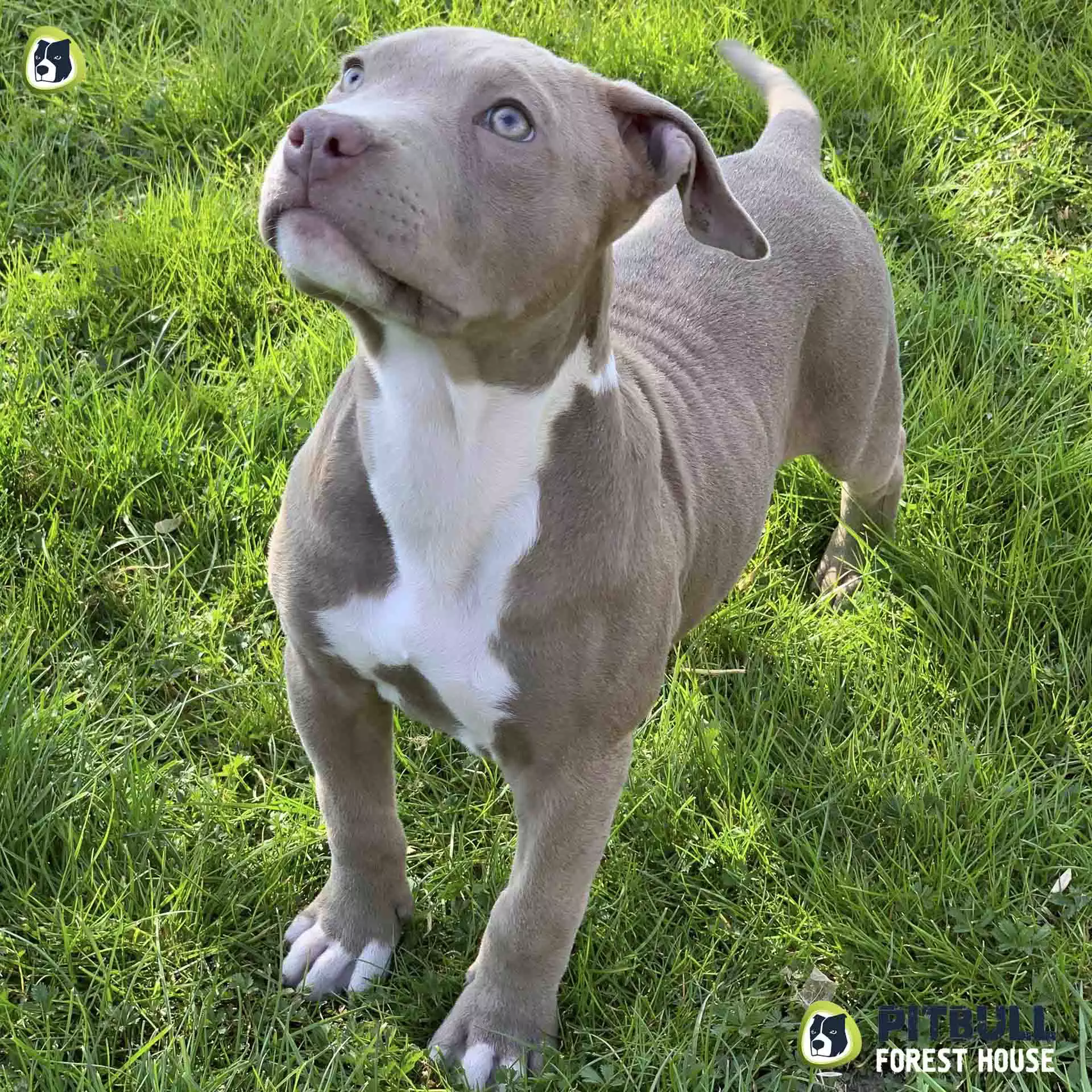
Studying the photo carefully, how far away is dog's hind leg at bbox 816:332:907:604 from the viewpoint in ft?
12.5

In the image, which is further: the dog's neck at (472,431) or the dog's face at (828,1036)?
the dog's face at (828,1036)

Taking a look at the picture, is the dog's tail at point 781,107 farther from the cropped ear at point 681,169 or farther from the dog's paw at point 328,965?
the dog's paw at point 328,965

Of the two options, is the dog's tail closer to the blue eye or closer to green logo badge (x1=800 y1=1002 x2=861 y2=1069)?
the blue eye

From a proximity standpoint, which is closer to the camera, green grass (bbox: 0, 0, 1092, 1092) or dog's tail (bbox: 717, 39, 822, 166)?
green grass (bbox: 0, 0, 1092, 1092)

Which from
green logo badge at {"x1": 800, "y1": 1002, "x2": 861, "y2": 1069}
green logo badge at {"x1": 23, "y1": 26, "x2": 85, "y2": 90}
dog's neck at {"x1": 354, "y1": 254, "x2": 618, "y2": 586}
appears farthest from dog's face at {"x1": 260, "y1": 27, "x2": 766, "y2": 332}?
green logo badge at {"x1": 23, "y1": 26, "x2": 85, "y2": 90}

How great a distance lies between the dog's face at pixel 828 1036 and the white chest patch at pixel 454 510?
1160 mm

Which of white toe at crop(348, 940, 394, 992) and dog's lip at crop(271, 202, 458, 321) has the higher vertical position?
dog's lip at crop(271, 202, 458, 321)

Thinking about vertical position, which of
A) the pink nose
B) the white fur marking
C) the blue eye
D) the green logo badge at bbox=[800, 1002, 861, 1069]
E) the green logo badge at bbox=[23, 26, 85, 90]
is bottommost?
A: the green logo badge at bbox=[800, 1002, 861, 1069]

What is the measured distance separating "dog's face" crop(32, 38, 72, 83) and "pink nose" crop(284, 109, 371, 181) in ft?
11.5

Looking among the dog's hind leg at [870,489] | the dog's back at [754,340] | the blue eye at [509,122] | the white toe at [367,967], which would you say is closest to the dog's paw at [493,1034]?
the white toe at [367,967]

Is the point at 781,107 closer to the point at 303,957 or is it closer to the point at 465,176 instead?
the point at 465,176

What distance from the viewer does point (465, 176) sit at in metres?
2.19

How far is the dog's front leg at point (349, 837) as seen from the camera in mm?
2902

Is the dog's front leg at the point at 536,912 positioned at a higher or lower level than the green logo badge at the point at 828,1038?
higher
